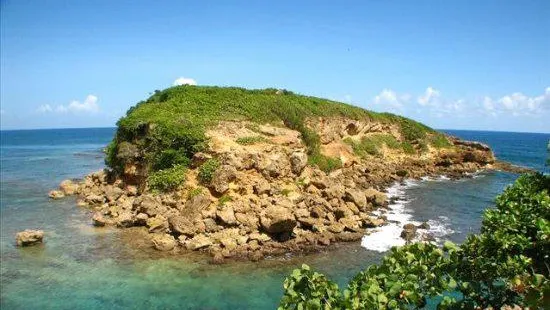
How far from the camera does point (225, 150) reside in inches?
1242

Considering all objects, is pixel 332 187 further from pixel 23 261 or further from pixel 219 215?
pixel 23 261

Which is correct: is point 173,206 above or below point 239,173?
below

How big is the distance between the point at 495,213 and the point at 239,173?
2045 centimetres

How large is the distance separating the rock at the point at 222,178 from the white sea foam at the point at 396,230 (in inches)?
371

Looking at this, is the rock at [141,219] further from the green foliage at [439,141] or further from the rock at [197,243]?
the green foliage at [439,141]

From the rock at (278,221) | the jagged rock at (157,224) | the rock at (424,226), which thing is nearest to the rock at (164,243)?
the jagged rock at (157,224)

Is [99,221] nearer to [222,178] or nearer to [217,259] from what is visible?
[222,178]

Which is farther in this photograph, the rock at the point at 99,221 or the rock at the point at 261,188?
the rock at the point at 261,188

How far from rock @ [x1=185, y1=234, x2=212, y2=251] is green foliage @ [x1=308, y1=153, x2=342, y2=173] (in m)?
16.9

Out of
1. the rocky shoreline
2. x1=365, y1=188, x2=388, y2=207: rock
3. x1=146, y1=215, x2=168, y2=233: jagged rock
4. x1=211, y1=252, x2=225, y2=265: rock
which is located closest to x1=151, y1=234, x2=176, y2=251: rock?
the rocky shoreline

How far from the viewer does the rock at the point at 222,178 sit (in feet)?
95.5

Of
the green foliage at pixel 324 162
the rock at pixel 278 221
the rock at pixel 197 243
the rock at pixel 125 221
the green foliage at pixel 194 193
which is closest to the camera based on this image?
the rock at pixel 197 243

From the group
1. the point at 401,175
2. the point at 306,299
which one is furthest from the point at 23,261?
the point at 401,175

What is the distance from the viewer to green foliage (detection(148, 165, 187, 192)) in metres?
30.3
